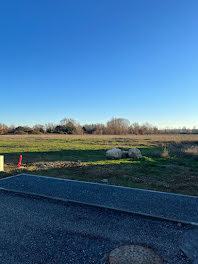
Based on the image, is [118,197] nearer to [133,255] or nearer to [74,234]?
[74,234]

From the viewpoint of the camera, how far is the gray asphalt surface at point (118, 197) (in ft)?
15.0

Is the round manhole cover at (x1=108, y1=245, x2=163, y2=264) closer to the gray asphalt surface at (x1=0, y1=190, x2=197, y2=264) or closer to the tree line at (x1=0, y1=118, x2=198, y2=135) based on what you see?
the gray asphalt surface at (x1=0, y1=190, x2=197, y2=264)

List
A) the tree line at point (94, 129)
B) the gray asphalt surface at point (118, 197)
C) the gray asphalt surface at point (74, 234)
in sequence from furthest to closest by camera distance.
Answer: the tree line at point (94, 129)
the gray asphalt surface at point (118, 197)
the gray asphalt surface at point (74, 234)

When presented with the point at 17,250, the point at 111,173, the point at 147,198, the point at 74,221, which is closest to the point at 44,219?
the point at 74,221

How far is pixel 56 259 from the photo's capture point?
2809mm

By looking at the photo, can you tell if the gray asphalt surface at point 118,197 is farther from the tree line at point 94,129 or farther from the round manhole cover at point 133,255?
the tree line at point 94,129

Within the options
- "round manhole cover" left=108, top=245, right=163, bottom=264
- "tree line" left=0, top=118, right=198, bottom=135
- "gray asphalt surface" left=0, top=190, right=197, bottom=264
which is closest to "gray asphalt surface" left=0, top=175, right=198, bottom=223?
"gray asphalt surface" left=0, top=190, right=197, bottom=264

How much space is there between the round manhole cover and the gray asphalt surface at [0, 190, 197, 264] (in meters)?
0.11

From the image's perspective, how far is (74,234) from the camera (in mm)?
3482

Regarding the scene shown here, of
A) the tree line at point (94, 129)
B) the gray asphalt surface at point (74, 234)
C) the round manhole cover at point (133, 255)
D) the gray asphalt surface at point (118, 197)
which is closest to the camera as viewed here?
the round manhole cover at point (133, 255)

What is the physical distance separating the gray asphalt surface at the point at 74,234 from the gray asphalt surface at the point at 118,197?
1.35 feet

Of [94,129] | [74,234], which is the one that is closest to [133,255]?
[74,234]

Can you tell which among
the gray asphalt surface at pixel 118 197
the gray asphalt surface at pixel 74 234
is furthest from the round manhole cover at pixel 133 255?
the gray asphalt surface at pixel 118 197

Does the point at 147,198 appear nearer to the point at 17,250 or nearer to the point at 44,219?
the point at 44,219
